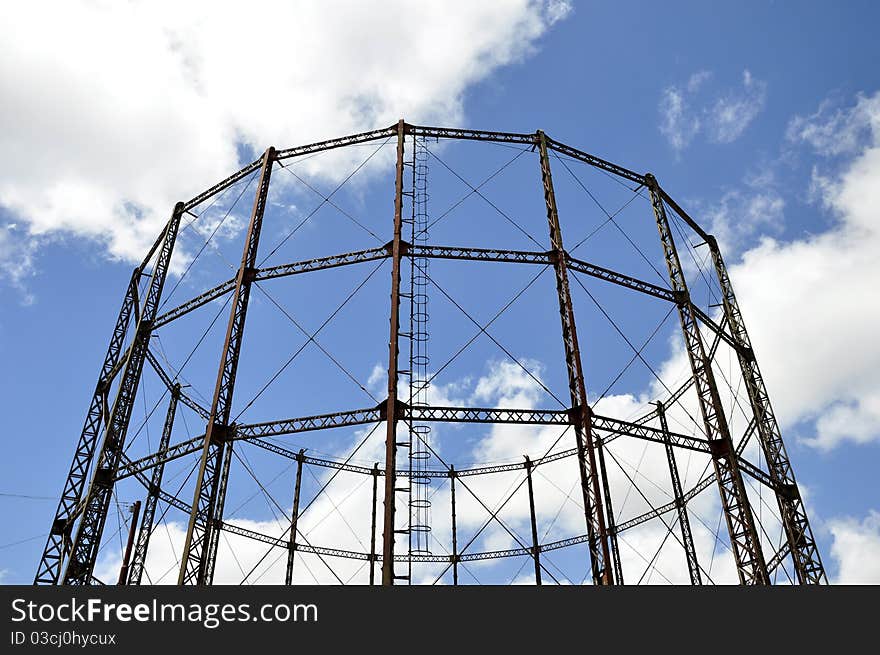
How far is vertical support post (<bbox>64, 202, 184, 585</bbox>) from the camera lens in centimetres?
1803

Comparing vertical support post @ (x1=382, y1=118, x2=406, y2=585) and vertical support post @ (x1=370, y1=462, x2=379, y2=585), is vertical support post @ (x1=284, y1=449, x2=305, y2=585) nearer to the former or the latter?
vertical support post @ (x1=370, y1=462, x2=379, y2=585)

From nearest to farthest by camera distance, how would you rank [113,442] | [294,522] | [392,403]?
[392,403] < [113,442] < [294,522]

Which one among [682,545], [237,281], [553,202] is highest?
[553,202]

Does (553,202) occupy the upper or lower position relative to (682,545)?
upper

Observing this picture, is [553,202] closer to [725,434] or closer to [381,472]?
[725,434]

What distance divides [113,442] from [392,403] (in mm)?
9469

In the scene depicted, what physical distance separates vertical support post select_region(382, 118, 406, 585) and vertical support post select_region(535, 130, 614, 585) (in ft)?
13.0

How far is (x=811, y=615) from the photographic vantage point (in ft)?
31.6

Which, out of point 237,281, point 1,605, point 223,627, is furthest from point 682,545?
point 1,605

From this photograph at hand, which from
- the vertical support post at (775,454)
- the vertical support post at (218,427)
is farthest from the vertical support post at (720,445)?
the vertical support post at (218,427)

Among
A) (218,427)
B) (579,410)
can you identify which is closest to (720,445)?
(579,410)

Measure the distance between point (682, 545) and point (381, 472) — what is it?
39.7 feet

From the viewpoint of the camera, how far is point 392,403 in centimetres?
1445

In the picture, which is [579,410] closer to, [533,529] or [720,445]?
[720,445]
